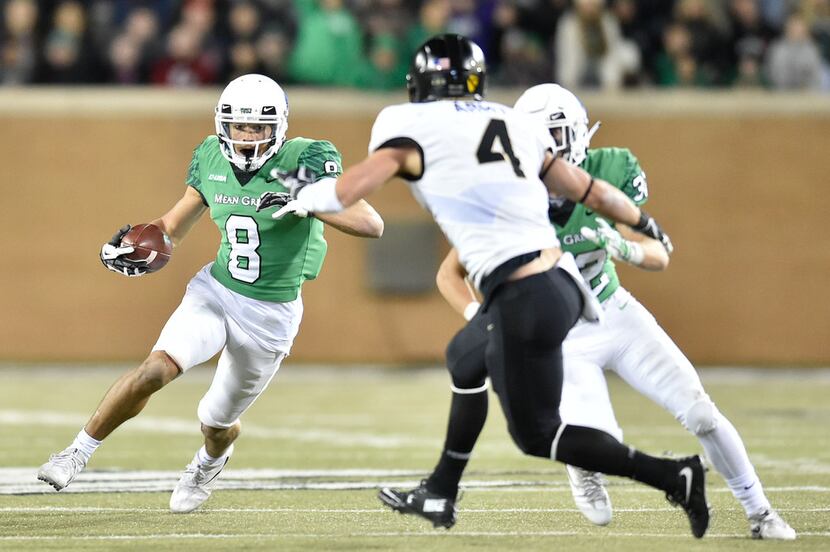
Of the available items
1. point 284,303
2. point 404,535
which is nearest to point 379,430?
point 284,303

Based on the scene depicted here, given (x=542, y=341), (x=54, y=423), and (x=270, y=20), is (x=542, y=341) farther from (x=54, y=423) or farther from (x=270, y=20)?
(x=270, y=20)

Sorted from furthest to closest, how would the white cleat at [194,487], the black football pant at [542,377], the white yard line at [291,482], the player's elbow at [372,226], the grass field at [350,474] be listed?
1. the white yard line at [291,482]
2. the white cleat at [194,487]
3. the player's elbow at [372,226]
4. the grass field at [350,474]
5. the black football pant at [542,377]

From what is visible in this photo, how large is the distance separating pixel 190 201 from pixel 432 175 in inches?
68.7

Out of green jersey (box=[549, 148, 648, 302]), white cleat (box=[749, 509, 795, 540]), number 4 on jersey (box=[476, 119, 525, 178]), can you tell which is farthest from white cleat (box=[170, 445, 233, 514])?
white cleat (box=[749, 509, 795, 540])

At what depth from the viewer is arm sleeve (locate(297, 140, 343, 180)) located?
6.00 metres

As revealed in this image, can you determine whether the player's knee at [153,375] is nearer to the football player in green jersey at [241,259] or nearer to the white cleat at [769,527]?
the football player in green jersey at [241,259]

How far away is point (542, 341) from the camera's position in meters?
4.81

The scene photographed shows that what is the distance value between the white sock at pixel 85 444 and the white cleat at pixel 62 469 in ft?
0.06

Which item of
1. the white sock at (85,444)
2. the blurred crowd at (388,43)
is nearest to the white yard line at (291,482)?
the white sock at (85,444)

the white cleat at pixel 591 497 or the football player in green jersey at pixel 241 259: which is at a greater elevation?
the football player in green jersey at pixel 241 259

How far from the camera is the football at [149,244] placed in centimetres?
602

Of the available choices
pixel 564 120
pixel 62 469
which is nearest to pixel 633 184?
pixel 564 120

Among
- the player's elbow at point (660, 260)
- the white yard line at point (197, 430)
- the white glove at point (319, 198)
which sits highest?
the white glove at point (319, 198)

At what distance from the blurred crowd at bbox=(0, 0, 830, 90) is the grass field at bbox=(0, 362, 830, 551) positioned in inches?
98.3
